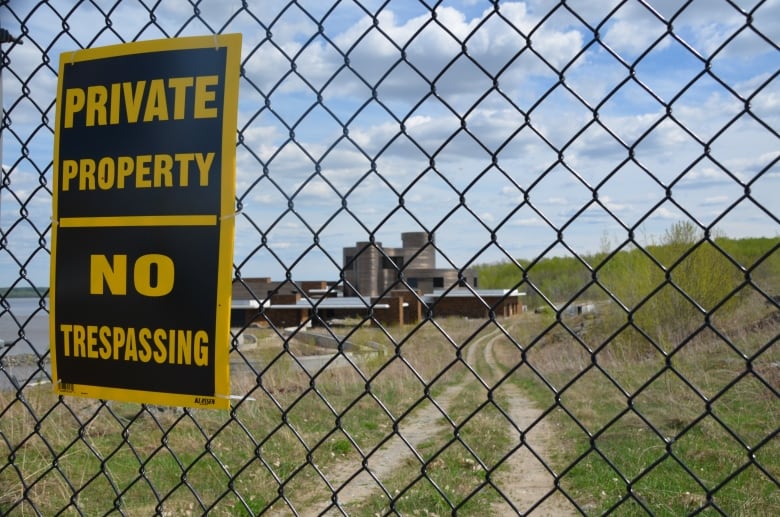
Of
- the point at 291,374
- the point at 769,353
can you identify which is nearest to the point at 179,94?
the point at 769,353

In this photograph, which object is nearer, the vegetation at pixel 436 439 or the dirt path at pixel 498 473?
the vegetation at pixel 436 439

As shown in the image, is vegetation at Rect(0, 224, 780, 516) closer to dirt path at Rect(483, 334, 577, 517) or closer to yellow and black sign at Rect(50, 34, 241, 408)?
dirt path at Rect(483, 334, 577, 517)

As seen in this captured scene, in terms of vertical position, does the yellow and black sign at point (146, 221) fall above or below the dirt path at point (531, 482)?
above

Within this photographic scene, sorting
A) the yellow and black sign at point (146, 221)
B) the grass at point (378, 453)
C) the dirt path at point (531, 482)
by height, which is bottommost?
the dirt path at point (531, 482)

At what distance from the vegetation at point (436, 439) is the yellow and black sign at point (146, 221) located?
250 millimetres

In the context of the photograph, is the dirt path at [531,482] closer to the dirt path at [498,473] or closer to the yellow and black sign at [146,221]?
the dirt path at [498,473]

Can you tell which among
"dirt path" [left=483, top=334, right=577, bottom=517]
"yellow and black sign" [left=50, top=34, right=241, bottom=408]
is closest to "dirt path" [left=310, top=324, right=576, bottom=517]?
"dirt path" [left=483, top=334, right=577, bottom=517]

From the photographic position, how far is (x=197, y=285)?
221 centimetres

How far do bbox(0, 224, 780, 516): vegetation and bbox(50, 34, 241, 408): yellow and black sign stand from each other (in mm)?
250

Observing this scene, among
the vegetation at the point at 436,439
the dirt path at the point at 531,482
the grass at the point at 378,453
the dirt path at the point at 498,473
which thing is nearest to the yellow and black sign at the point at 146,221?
the vegetation at the point at 436,439

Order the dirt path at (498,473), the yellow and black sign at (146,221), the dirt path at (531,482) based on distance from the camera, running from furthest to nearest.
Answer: the dirt path at (498,473) → the dirt path at (531,482) → the yellow and black sign at (146,221)

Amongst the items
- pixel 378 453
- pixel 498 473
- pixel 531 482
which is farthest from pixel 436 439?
pixel 531 482

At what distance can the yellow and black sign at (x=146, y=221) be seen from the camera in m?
2.19

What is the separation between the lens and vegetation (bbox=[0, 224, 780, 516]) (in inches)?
79.0
